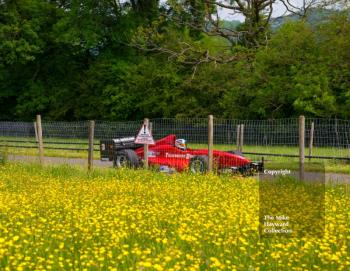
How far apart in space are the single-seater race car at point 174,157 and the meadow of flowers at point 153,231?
124 inches

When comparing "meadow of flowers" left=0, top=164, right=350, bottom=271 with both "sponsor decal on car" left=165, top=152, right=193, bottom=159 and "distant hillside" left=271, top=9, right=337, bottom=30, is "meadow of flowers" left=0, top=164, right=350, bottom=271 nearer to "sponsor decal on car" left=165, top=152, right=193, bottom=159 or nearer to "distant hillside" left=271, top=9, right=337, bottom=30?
"sponsor decal on car" left=165, top=152, right=193, bottom=159

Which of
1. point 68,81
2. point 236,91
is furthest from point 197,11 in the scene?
point 68,81

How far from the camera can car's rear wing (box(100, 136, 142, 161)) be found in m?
17.8

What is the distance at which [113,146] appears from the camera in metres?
17.9

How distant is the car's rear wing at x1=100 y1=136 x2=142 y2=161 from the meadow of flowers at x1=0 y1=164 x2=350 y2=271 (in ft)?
20.8

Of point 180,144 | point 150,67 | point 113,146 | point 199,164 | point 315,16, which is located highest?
point 315,16

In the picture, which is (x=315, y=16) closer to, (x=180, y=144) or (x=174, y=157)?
(x=180, y=144)

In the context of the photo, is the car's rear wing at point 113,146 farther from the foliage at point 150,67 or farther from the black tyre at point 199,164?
the foliage at point 150,67

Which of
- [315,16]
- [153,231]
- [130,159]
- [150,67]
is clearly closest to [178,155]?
[130,159]

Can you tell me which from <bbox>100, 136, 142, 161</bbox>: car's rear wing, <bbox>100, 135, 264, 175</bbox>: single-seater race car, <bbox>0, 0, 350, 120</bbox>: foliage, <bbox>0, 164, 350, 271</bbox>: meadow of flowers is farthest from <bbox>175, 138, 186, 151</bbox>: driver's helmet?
<bbox>0, 0, 350, 120</bbox>: foliage

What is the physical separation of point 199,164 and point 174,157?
1.21 meters

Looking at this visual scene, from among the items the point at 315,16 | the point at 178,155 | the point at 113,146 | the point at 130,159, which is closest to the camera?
the point at 178,155

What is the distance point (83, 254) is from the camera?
5754 millimetres

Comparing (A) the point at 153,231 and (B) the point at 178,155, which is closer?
(A) the point at 153,231
